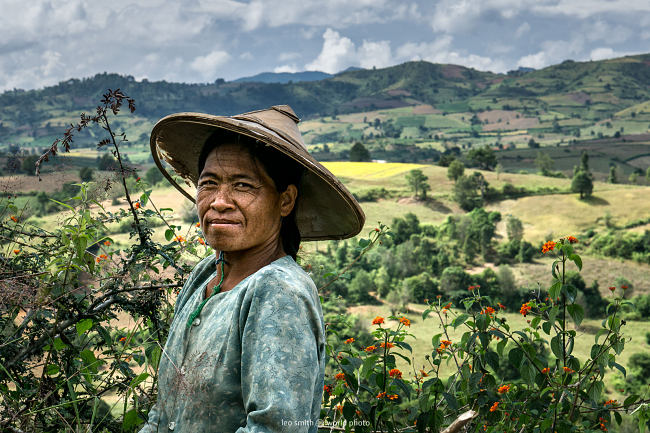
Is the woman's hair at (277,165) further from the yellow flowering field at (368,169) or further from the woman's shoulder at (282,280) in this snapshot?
the yellow flowering field at (368,169)

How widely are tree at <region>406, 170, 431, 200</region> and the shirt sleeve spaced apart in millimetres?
83100

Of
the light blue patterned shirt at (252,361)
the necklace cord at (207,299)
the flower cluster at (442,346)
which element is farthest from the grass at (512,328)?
the light blue patterned shirt at (252,361)

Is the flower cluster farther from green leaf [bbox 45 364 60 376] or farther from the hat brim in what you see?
green leaf [bbox 45 364 60 376]

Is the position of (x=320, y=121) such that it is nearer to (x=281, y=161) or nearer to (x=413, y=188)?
(x=413, y=188)

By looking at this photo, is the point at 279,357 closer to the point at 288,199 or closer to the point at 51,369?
the point at 288,199

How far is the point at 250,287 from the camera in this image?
1.51 m

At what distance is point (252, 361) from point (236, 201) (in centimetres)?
54

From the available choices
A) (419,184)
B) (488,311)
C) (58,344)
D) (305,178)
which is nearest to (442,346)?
(488,311)

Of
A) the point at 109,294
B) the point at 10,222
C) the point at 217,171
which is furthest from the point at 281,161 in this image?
the point at 10,222

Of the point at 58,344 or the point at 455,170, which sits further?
the point at 455,170

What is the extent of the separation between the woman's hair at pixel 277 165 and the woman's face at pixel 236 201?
0.02 m

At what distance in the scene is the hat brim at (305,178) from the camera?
5.81 feet

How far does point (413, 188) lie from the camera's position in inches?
3356

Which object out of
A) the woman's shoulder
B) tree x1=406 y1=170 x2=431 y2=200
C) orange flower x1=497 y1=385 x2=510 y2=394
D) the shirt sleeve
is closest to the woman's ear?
the woman's shoulder
